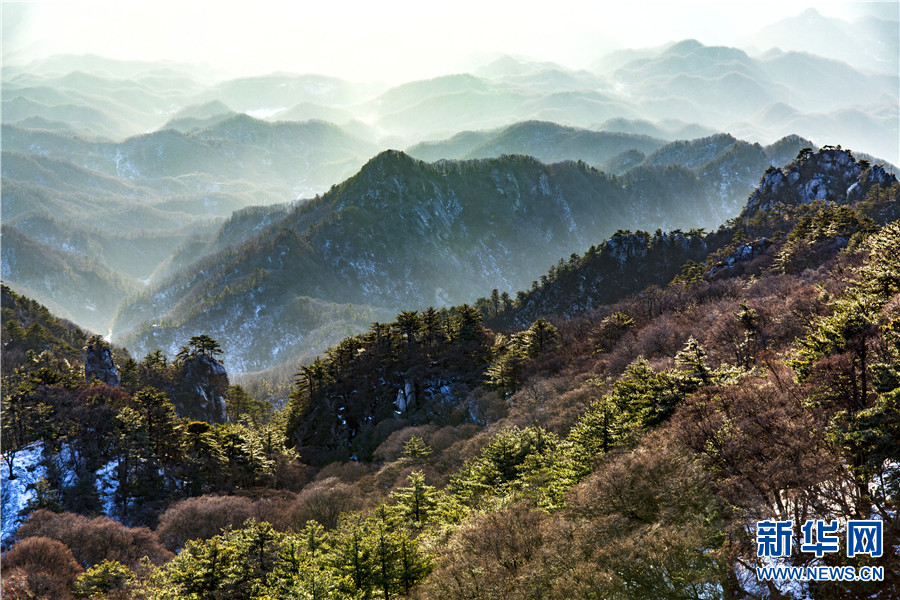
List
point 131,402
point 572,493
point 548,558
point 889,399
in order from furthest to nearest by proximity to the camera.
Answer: point 131,402 < point 572,493 < point 548,558 < point 889,399

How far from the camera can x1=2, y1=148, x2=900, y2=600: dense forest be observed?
31.6 meters

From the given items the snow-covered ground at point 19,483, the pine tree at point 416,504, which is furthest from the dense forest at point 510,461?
the snow-covered ground at point 19,483

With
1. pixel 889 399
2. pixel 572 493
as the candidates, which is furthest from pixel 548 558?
pixel 889 399

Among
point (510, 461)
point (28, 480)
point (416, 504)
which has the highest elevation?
point (510, 461)

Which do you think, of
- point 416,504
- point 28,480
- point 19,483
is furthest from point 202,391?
point 416,504

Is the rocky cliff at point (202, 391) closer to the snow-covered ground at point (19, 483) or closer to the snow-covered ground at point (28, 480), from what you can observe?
Result: the snow-covered ground at point (28, 480)

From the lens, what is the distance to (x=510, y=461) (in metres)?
58.2

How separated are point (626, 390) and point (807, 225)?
406 feet

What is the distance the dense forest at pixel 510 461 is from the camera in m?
31.6

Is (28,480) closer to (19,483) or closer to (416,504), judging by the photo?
(19,483)

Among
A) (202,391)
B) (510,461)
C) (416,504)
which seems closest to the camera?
(416,504)

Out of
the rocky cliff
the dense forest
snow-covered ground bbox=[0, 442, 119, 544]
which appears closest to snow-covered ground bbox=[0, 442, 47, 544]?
snow-covered ground bbox=[0, 442, 119, 544]

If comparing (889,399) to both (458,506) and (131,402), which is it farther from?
(131,402)

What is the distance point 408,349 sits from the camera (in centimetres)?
12325
